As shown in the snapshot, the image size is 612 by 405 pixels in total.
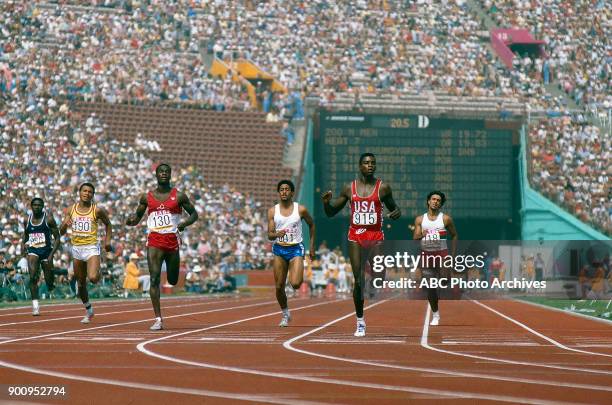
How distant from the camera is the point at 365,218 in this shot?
55.4ft

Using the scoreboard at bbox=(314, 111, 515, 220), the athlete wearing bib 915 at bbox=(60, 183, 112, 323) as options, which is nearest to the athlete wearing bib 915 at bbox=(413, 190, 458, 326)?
the athlete wearing bib 915 at bbox=(60, 183, 112, 323)

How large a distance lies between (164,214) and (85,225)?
257 centimetres

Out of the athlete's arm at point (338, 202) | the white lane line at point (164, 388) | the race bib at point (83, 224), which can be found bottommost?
the white lane line at point (164, 388)

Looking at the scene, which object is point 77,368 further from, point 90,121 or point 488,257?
point 90,121

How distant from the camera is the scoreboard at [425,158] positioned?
49062 millimetres

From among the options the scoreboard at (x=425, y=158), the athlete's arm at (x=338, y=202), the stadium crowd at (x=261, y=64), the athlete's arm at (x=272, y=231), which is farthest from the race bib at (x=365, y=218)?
the scoreboard at (x=425, y=158)

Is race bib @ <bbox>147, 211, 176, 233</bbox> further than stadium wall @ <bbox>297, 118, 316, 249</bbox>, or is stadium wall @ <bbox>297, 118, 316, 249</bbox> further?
stadium wall @ <bbox>297, 118, 316, 249</bbox>

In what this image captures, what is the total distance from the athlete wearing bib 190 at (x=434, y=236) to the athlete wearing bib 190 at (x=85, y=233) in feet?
16.1

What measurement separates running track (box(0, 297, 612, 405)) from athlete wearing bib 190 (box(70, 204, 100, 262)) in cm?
111

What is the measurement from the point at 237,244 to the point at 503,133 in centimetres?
1070

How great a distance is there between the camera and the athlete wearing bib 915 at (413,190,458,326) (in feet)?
65.7

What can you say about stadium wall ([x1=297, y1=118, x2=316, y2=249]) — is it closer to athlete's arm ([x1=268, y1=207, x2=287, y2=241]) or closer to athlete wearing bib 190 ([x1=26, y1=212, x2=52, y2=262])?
athlete wearing bib 190 ([x1=26, y1=212, x2=52, y2=262])

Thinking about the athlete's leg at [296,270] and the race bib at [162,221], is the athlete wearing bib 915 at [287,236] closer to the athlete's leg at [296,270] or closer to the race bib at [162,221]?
the athlete's leg at [296,270]

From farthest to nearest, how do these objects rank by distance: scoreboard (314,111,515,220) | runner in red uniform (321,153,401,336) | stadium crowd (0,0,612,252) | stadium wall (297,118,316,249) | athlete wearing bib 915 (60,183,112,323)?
stadium wall (297,118,316,249), scoreboard (314,111,515,220), stadium crowd (0,0,612,252), athlete wearing bib 915 (60,183,112,323), runner in red uniform (321,153,401,336)
